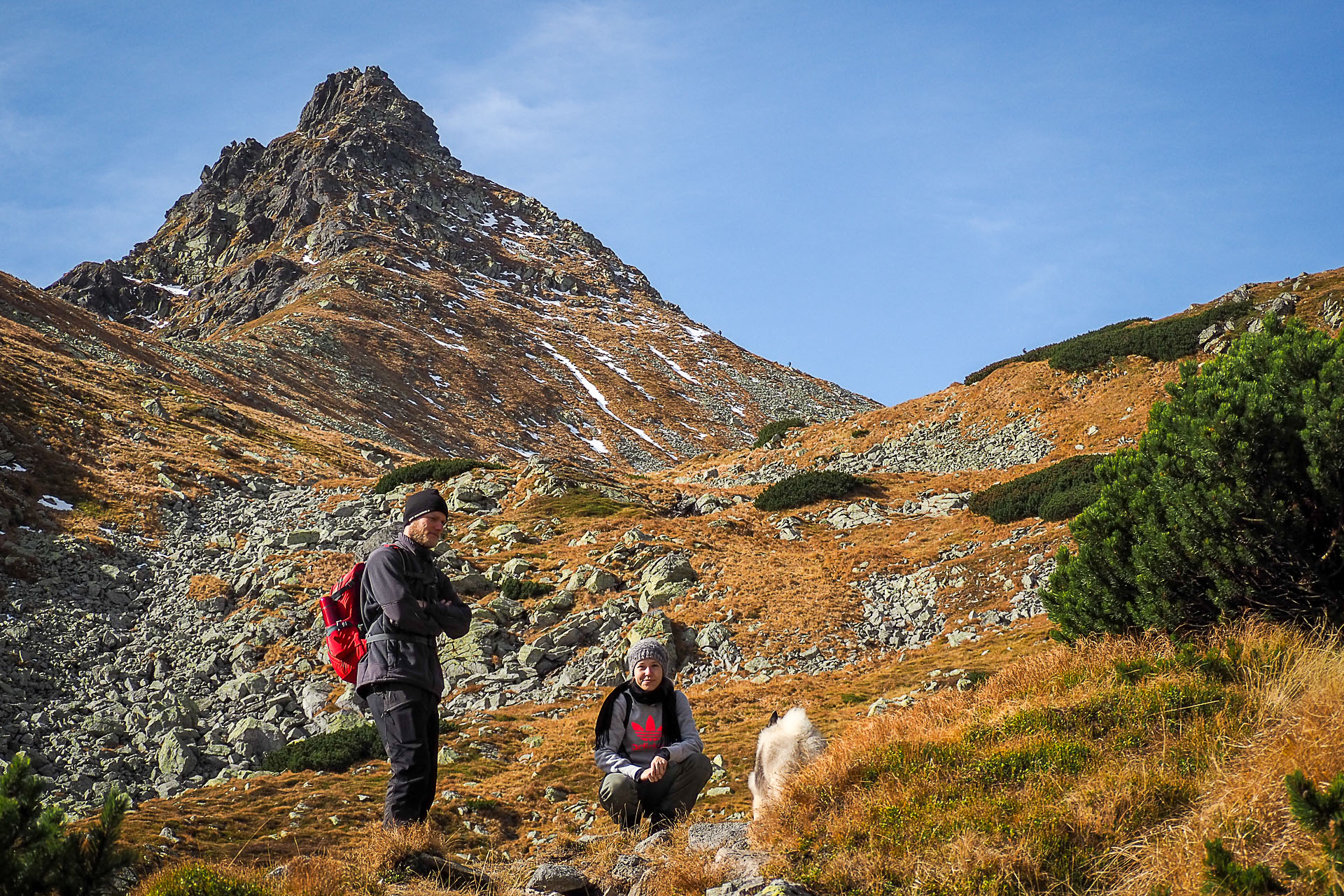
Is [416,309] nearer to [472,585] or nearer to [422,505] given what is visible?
[472,585]

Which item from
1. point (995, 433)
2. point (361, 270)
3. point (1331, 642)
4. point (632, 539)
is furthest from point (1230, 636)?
point (361, 270)

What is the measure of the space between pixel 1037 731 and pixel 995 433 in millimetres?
29792

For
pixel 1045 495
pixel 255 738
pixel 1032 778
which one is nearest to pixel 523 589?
pixel 255 738

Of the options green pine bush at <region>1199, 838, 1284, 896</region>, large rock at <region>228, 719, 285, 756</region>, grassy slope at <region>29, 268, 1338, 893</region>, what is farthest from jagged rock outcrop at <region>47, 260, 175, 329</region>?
green pine bush at <region>1199, 838, 1284, 896</region>

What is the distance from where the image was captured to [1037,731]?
581cm

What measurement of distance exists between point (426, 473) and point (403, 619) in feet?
78.3

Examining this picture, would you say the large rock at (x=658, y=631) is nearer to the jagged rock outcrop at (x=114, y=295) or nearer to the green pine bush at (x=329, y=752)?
the green pine bush at (x=329, y=752)

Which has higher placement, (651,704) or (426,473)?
(426,473)

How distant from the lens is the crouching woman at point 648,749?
6.46m

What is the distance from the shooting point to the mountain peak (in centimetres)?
13962

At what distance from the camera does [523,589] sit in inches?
768

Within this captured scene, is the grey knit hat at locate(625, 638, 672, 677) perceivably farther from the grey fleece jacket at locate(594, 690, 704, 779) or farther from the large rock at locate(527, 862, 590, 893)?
the large rock at locate(527, 862, 590, 893)

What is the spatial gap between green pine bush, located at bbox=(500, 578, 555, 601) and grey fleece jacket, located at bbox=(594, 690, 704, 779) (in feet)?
42.4

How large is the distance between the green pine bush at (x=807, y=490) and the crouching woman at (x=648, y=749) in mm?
20863
